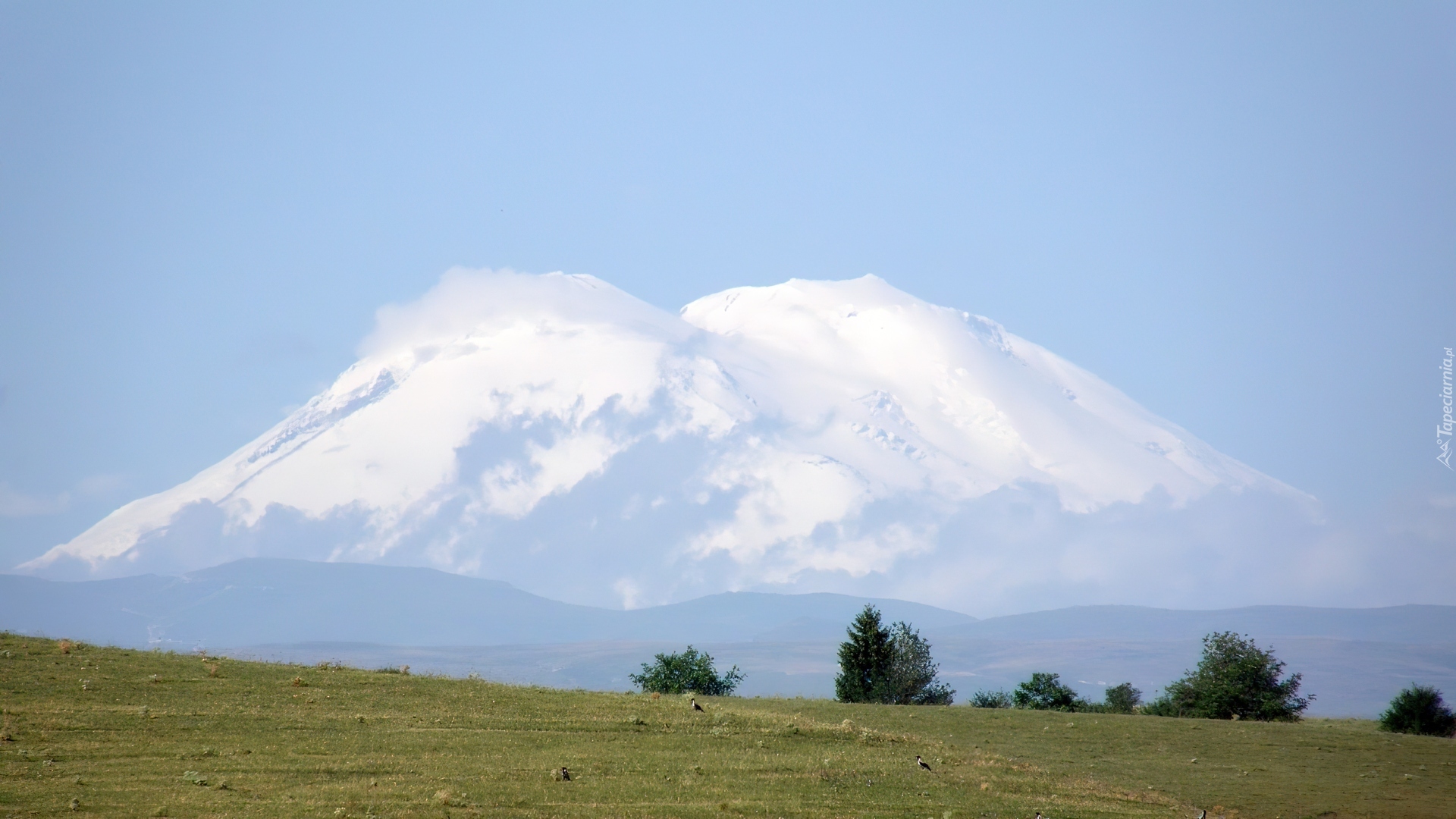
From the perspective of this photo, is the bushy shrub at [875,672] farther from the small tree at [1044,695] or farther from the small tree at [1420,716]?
the small tree at [1420,716]

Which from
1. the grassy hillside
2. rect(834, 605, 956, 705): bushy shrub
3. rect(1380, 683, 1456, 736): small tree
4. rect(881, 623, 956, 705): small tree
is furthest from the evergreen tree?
rect(1380, 683, 1456, 736): small tree

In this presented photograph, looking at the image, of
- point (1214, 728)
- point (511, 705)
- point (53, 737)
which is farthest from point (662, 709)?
point (1214, 728)

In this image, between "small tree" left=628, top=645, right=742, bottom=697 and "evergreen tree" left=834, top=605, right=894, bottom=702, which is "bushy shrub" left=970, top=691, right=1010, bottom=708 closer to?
"evergreen tree" left=834, top=605, right=894, bottom=702

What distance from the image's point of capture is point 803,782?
30016mm

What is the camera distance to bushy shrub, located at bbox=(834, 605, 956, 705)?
2603 inches

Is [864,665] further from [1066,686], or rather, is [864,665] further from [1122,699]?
[1122,699]

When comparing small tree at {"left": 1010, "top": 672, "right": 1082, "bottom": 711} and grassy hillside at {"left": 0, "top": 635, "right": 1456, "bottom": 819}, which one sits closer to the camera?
grassy hillside at {"left": 0, "top": 635, "right": 1456, "bottom": 819}

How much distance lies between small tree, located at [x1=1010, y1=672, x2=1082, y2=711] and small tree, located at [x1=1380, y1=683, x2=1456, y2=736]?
16.2 meters

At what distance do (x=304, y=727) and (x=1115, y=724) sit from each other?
111 ft

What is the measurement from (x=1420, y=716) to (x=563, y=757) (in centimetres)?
4929

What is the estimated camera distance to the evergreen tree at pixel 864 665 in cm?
6625

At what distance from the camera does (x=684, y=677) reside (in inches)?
2640

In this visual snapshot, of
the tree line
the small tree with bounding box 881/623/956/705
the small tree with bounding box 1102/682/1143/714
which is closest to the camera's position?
the tree line

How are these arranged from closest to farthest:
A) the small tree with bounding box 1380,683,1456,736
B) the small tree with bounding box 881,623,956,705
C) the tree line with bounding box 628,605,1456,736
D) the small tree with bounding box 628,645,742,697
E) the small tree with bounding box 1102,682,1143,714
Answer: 1. the small tree with bounding box 1380,683,1456,736
2. the tree line with bounding box 628,605,1456,736
3. the small tree with bounding box 628,645,742,697
4. the small tree with bounding box 881,623,956,705
5. the small tree with bounding box 1102,682,1143,714
